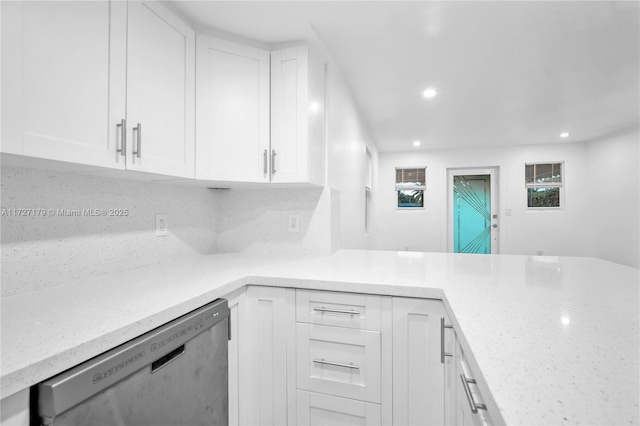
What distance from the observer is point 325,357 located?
1.28 meters

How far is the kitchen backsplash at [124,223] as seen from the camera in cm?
105

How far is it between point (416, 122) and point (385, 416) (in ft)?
12.1

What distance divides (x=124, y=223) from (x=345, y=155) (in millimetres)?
1786

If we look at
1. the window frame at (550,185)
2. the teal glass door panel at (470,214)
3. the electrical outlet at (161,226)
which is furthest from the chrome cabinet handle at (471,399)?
the window frame at (550,185)

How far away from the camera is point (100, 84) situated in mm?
1032

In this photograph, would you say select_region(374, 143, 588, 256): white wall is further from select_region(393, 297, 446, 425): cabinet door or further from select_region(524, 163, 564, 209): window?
select_region(393, 297, 446, 425): cabinet door

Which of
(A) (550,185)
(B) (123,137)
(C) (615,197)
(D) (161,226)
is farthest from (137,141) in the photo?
(A) (550,185)

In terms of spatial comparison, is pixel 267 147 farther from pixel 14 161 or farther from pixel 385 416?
pixel 385 416

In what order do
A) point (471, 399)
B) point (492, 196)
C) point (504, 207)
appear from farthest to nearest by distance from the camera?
point (492, 196) < point (504, 207) < point (471, 399)

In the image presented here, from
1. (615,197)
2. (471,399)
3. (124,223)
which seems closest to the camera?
(471,399)

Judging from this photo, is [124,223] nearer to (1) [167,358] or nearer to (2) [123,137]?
(2) [123,137]

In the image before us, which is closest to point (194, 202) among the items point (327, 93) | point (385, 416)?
point (327, 93)

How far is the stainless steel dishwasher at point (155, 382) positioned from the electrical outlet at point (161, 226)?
2.43 ft

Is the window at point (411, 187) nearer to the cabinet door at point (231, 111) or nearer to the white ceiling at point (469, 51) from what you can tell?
the white ceiling at point (469, 51)
